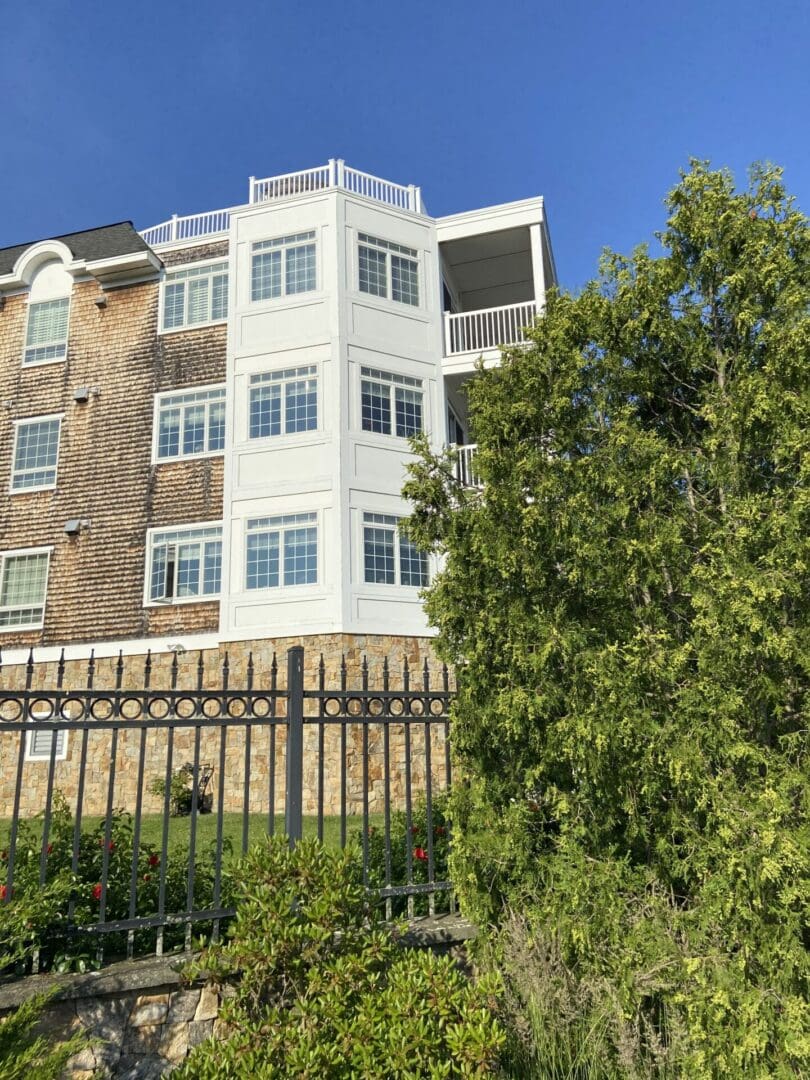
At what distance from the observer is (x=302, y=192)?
756 inches

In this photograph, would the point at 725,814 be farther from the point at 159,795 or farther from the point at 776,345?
the point at 159,795

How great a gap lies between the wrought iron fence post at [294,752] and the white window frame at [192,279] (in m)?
15.3

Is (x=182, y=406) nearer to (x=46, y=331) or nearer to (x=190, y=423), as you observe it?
(x=190, y=423)

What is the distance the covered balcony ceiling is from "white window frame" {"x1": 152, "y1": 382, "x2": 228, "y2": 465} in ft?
23.5

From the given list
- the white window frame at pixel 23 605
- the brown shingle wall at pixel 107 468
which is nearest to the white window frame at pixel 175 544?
the brown shingle wall at pixel 107 468

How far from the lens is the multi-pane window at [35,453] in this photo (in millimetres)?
19344

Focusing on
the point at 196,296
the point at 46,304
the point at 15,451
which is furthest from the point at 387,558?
the point at 46,304

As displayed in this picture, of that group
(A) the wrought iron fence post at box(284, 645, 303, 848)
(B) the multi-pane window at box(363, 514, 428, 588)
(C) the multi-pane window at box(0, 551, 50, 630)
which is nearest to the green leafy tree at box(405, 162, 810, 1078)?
(A) the wrought iron fence post at box(284, 645, 303, 848)

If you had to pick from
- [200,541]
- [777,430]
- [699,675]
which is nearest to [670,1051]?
[699,675]

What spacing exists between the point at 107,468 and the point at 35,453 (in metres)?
2.34

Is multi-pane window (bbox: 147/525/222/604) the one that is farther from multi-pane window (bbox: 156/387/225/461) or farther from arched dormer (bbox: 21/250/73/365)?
arched dormer (bbox: 21/250/73/365)

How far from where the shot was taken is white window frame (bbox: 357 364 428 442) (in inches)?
696

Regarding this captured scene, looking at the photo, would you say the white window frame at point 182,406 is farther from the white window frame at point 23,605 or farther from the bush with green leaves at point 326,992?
the bush with green leaves at point 326,992

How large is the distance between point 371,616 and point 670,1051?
12.0 meters
